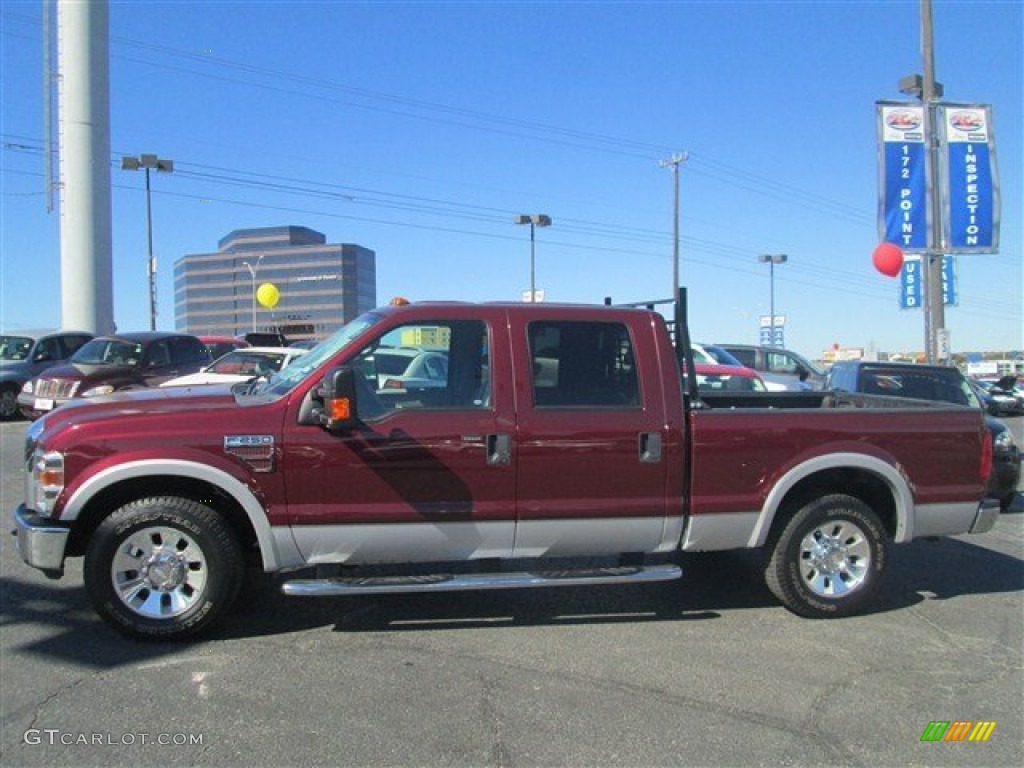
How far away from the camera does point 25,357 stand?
1769 centimetres

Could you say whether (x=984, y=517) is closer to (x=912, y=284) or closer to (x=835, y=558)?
(x=835, y=558)

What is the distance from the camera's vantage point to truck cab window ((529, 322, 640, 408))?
471 centimetres

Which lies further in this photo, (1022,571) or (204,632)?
(1022,571)

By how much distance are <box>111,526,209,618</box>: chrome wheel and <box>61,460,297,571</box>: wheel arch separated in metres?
0.24

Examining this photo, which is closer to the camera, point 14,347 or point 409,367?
point 409,367

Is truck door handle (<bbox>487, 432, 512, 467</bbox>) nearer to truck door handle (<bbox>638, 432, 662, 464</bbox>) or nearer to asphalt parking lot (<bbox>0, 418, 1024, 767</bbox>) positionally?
truck door handle (<bbox>638, 432, 662, 464</bbox>)

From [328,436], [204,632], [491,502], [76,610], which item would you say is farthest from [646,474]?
[76,610]

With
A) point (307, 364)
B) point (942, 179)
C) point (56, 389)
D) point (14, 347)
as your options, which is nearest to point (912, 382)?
point (942, 179)

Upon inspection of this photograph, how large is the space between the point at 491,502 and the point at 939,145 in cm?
1254

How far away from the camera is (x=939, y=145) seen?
13.4 metres

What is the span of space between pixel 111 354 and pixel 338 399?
12.3 meters

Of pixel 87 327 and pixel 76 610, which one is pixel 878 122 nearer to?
pixel 76 610

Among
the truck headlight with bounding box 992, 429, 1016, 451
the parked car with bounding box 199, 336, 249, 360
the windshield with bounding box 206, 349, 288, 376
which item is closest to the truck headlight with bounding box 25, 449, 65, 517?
the truck headlight with bounding box 992, 429, 1016, 451

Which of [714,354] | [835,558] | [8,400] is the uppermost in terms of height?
[714,354]
